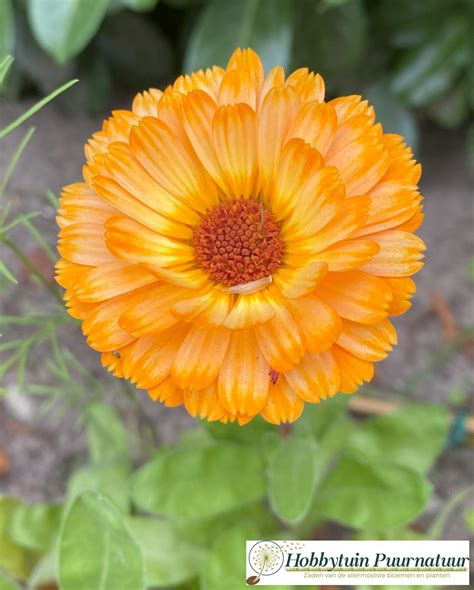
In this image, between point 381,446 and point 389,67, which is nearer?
point 381,446

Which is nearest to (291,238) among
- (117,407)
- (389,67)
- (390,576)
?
(390,576)

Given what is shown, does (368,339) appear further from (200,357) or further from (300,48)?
(300,48)

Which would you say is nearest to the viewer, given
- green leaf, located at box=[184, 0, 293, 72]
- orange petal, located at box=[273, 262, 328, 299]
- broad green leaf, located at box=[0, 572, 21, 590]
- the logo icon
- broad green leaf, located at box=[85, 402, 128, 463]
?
orange petal, located at box=[273, 262, 328, 299]

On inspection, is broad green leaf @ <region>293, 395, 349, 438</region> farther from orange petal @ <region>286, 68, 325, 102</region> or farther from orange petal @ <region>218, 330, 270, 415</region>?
orange petal @ <region>286, 68, 325, 102</region>

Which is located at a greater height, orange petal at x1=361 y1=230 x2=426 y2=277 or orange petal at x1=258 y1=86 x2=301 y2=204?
orange petal at x1=258 y1=86 x2=301 y2=204

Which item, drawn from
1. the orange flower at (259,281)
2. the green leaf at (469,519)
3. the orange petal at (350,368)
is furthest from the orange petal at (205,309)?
the green leaf at (469,519)

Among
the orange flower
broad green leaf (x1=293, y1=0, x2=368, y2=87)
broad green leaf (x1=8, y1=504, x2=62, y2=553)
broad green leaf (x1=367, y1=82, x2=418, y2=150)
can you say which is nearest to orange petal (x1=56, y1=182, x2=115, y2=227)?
the orange flower

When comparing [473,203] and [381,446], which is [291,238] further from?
[473,203]

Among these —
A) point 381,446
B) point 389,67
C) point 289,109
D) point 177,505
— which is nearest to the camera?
point 289,109

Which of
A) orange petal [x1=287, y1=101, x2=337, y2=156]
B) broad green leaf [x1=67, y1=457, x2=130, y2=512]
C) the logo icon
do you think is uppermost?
orange petal [x1=287, y1=101, x2=337, y2=156]
